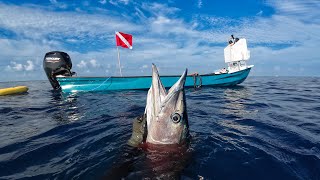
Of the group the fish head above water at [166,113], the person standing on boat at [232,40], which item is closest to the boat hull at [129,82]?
the person standing on boat at [232,40]

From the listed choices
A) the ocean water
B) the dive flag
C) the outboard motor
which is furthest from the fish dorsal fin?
the outboard motor

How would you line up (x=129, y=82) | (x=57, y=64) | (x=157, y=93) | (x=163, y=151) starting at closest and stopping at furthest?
(x=157, y=93) → (x=163, y=151) → (x=57, y=64) → (x=129, y=82)

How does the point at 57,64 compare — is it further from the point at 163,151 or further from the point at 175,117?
the point at 175,117

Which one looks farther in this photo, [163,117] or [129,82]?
[129,82]

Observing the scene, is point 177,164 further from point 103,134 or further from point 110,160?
point 103,134

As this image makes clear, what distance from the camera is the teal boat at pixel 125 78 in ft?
51.5

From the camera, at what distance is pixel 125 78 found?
16875 millimetres

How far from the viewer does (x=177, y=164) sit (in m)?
3.73

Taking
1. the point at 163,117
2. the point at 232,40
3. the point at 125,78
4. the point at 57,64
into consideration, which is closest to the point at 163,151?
the point at 163,117

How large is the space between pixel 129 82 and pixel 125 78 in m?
0.41

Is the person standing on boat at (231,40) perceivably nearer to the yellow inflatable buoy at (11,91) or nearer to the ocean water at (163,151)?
the ocean water at (163,151)

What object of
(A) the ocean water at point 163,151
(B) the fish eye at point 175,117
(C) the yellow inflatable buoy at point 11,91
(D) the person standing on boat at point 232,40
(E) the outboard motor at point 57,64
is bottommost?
(A) the ocean water at point 163,151

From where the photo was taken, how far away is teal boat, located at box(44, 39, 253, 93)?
1570 cm

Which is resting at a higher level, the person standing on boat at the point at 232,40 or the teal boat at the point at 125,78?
the person standing on boat at the point at 232,40
